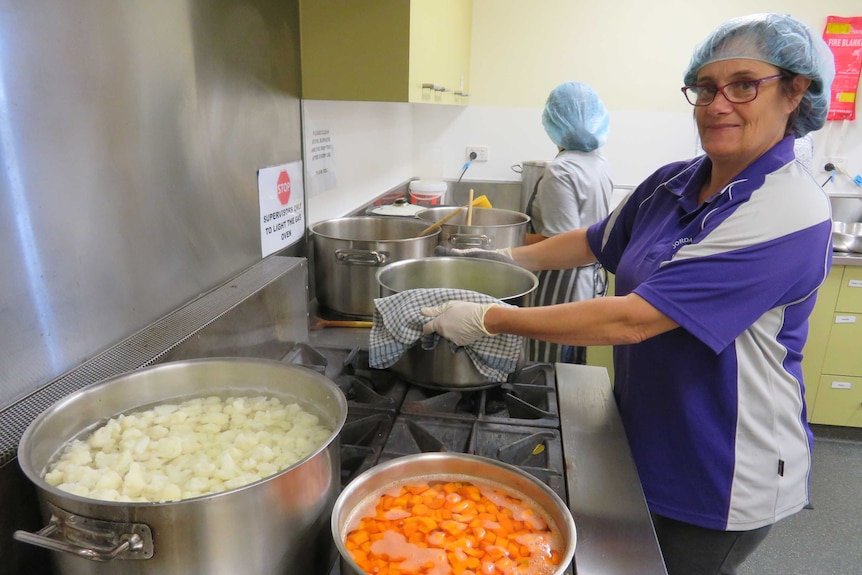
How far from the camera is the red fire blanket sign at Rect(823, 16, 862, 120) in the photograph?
2930 millimetres

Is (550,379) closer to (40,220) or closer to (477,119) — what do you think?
(40,220)

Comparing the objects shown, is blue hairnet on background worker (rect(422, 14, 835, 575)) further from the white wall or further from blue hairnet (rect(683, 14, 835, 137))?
the white wall

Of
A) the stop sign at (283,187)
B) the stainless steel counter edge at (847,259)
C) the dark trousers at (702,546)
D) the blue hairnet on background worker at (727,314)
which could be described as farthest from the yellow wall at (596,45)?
the dark trousers at (702,546)

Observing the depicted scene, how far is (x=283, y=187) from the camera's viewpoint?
147 cm

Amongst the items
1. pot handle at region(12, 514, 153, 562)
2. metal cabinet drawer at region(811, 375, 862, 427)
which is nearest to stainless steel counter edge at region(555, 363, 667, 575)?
pot handle at region(12, 514, 153, 562)

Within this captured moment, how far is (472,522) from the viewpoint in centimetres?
70

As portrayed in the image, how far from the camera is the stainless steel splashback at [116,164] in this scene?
716mm

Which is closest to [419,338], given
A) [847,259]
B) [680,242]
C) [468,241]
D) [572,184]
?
[680,242]

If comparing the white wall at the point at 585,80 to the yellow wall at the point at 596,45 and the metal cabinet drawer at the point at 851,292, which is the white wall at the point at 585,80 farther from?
the metal cabinet drawer at the point at 851,292

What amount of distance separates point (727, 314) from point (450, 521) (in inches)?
20.5

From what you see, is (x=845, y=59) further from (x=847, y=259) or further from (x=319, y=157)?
(x=319, y=157)

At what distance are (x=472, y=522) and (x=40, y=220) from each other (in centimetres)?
64

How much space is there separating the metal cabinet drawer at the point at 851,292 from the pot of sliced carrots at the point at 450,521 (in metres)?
2.42

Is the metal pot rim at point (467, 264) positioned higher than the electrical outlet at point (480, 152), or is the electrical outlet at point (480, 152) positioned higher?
the electrical outlet at point (480, 152)
